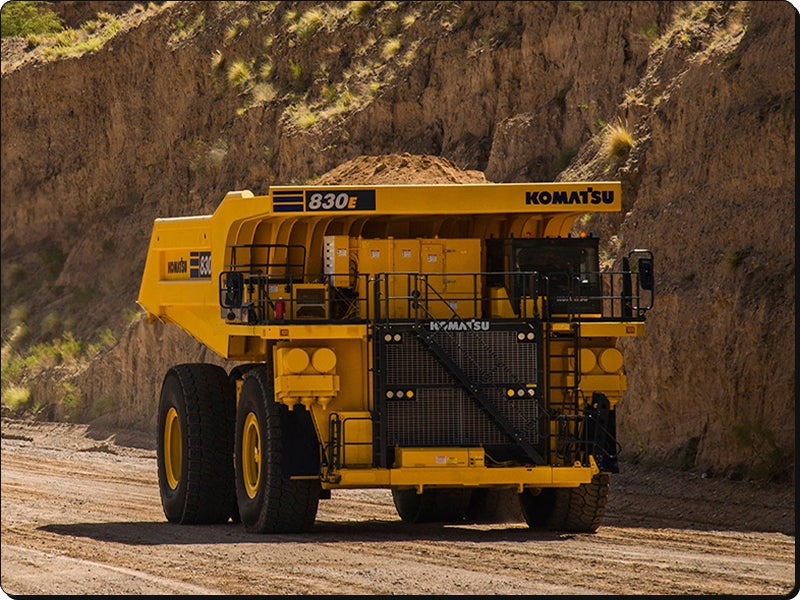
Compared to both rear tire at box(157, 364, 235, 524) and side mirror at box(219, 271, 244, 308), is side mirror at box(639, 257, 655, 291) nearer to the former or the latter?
side mirror at box(219, 271, 244, 308)

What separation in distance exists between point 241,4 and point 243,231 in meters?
26.8

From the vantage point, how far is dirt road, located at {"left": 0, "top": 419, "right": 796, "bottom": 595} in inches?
546

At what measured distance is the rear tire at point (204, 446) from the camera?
1909 centimetres

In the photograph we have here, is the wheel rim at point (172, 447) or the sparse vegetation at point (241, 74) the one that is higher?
the sparse vegetation at point (241, 74)

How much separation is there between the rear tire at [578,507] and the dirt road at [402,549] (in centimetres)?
28

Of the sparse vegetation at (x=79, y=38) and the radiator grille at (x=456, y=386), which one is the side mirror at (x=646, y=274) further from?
the sparse vegetation at (x=79, y=38)

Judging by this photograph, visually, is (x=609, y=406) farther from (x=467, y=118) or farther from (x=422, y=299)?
(x=467, y=118)

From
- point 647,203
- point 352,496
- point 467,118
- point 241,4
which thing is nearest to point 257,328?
point 352,496

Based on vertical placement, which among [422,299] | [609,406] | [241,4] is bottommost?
[609,406]

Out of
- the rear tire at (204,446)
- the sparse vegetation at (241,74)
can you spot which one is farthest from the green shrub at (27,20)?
the rear tire at (204,446)

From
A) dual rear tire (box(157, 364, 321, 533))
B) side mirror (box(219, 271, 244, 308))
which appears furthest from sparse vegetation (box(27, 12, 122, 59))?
side mirror (box(219, 271, 244, 308))

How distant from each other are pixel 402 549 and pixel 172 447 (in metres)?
5.20

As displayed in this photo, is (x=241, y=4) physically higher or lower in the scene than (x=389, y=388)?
higher

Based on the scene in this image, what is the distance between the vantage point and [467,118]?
34.9m
